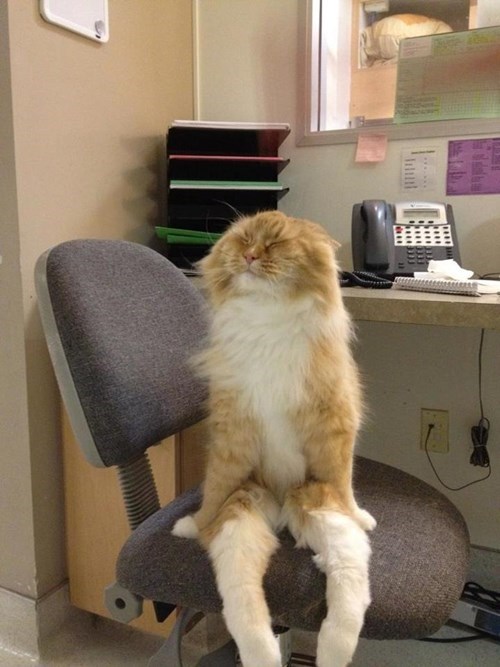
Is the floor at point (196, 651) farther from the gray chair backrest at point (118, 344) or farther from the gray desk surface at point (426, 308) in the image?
the gray desk surface at point (426, 308)

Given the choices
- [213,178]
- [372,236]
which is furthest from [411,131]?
[213,178]

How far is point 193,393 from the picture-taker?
38.0 inches

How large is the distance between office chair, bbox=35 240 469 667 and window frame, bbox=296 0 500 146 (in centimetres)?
85

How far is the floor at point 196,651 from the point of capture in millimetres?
1330

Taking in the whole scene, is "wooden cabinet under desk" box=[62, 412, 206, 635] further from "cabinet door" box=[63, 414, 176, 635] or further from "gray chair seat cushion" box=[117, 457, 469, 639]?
"gray chair seat cushion" box=[117, 457, 469, 639]

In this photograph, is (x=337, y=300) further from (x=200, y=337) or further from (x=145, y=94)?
(x=145, y=94)

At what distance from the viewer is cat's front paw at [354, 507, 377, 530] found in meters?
0.76

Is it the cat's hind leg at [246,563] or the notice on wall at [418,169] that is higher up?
the notice on wall at [418,169]

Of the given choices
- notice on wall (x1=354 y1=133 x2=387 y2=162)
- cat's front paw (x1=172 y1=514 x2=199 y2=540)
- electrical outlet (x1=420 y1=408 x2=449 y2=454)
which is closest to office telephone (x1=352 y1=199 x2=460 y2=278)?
notice on wall (x1=354 y1=133 x2=387 y2=162)

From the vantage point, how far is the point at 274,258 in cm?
73

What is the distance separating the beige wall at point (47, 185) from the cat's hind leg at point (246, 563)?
2.49 feet

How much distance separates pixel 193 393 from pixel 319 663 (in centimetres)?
48

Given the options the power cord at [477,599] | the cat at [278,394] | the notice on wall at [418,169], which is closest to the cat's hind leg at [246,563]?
the cat at [278,394]

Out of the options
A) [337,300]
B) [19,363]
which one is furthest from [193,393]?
[19,363]
